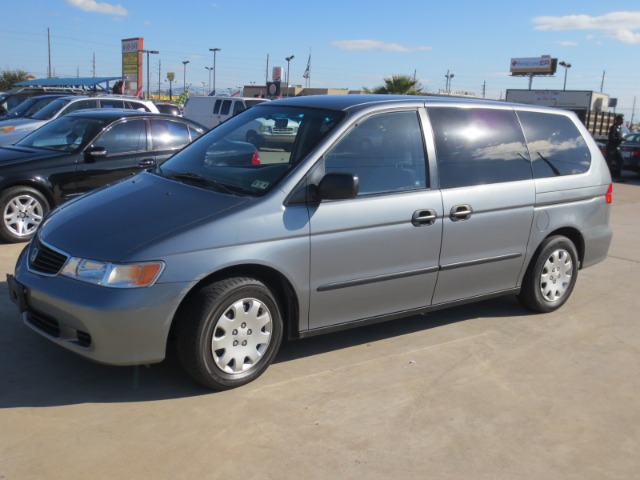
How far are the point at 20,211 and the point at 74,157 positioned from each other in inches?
34.8

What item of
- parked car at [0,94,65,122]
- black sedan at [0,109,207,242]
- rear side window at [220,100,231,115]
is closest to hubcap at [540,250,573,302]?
black sedan at [0,109,207,242]

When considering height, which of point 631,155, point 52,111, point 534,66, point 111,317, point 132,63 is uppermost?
point 534,66

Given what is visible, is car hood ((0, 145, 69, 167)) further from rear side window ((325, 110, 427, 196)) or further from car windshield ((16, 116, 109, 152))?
rear side window ((325, 110, 427, 196))

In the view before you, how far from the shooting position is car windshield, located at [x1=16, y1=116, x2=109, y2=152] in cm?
795

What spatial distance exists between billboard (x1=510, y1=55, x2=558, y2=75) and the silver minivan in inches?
2963

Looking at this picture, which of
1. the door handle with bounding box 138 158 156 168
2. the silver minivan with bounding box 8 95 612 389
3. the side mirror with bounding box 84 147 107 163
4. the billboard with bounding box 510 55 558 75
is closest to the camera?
the silver minivan with bounding box 8 95 612 389

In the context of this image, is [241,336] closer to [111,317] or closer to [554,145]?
[111,317]

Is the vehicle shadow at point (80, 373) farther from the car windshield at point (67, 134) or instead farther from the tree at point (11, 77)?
the tree at point (11, 77)

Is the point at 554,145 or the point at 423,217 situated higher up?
the point at 554,145

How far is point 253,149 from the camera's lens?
4805 millimetres

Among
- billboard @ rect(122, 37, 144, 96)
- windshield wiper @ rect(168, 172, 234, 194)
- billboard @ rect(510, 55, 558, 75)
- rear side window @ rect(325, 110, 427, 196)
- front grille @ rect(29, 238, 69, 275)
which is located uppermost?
billboard @ rect(510, 55, 558, 75)

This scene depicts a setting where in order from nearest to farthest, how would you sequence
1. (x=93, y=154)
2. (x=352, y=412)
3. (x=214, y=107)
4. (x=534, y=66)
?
(x=352, y=412) < (x=93, y=154) < (x=214, y=107) < (x=534, y=66)

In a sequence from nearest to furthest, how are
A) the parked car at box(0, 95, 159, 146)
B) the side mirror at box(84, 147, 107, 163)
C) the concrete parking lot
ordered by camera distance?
the concrete parking lot → the side mirror at box(84, 147, 107, 163) → the parked car at box(0, 95, 159, 146)

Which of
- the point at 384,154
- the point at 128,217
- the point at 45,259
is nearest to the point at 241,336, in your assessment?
the point at 128,217
